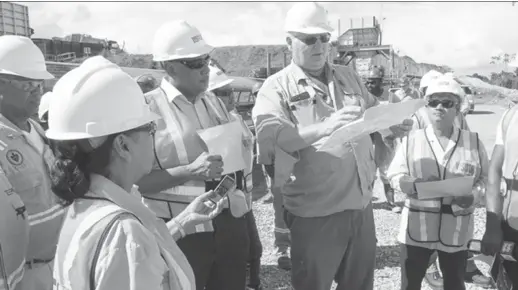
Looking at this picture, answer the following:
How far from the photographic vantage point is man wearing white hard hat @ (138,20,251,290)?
2637mm

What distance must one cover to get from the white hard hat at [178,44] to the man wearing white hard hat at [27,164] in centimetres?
72

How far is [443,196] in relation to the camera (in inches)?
134

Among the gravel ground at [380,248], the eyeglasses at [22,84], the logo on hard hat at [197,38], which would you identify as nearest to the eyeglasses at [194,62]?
the logo on hard hat at [197,38]

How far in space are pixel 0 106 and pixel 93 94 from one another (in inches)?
67.2

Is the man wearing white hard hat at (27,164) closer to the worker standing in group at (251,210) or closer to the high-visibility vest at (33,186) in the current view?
the high-visibility vest at (33,186)

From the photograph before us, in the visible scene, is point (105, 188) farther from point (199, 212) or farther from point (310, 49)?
point (310, 49)

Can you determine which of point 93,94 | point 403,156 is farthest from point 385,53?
point 93,94

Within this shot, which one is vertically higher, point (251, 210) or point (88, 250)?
point (88, 250)

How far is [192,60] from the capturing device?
284cm

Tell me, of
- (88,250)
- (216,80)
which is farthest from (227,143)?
(216,80)

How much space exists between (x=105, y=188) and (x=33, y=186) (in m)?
1.39

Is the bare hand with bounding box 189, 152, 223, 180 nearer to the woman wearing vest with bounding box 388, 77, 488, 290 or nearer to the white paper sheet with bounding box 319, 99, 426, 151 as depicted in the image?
the white paper sheet with bounding box 319, 99, 426, 151

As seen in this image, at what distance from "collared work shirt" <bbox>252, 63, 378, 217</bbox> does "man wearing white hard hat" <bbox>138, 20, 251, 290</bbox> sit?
8.4 inches

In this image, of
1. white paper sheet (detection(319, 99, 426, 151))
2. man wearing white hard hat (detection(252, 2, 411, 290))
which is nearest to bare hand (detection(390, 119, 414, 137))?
man wearing white hard hat (detection(252, 2, 411, 290))
